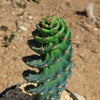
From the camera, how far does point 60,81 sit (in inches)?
75.8

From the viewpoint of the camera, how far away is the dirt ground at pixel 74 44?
3.43m

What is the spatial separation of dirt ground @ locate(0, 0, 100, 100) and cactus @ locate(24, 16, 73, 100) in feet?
3.34

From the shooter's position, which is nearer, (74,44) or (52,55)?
(52,55)

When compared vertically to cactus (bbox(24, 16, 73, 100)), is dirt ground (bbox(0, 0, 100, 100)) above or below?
below

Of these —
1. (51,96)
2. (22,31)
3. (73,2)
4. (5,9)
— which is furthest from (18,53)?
(73,2)

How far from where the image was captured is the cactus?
1.64 metres

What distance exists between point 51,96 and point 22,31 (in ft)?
7.51

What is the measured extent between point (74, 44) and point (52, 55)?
2.47 meters

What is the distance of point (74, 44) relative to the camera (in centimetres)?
421

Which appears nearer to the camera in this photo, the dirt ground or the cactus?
the cactus

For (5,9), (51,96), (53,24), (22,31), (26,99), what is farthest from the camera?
(5,9)

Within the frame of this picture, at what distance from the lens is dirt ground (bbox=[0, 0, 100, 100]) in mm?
3434

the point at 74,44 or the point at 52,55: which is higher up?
the point at 52,55

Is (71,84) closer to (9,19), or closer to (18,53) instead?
(18,53)
